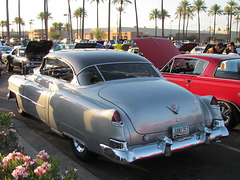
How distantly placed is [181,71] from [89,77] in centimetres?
323

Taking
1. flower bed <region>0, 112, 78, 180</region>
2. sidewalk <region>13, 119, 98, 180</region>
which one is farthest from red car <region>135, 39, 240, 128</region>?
flower bed <region>0, 112, 78, 180</region>

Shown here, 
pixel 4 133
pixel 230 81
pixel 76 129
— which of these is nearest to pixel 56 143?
pixel 76 129

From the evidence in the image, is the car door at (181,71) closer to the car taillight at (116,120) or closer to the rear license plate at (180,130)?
the rear license plate at (180,130)

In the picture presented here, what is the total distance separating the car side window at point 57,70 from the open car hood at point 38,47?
7.57 meters

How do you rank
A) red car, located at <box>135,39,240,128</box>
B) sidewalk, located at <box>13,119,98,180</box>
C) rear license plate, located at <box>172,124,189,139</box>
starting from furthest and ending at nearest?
1. red car, located at <box>135,39,240,128</box>
2. sidewalk, located at <box>13,119,98,180</box>
3. rear license plate, located at <box>172,124,189,139</box>

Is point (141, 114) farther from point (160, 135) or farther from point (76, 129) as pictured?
point (76, 129)

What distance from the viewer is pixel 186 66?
6836 mm

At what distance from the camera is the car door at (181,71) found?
650 centimetres

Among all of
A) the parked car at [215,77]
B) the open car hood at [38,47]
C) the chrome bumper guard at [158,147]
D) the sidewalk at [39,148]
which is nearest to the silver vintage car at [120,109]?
the chrome bumper guard at [158,147]

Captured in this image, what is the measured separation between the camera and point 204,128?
3916mm

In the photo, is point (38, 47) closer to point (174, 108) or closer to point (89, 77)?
point (89, 77)

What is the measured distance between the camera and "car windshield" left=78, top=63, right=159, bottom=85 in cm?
436

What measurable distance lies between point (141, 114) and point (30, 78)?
3223 millimetres

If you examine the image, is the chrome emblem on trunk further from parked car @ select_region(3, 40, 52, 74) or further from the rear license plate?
parked car @ select_region(3, 40, 52, 74)
